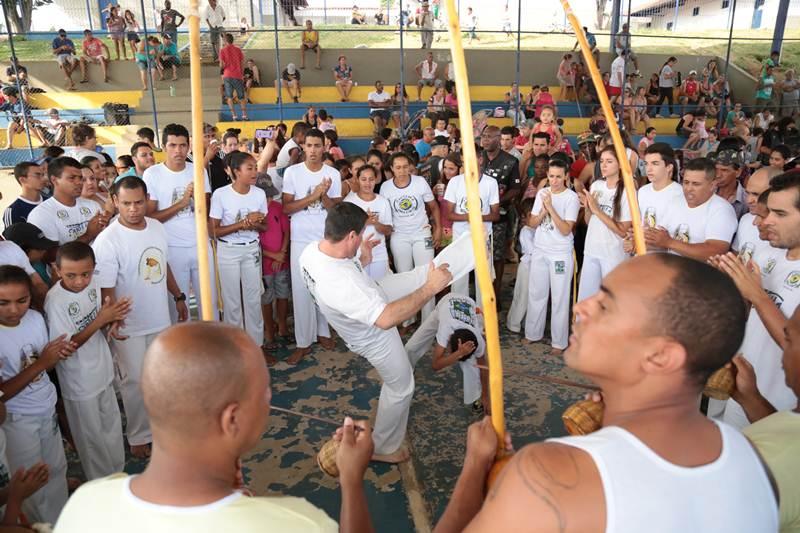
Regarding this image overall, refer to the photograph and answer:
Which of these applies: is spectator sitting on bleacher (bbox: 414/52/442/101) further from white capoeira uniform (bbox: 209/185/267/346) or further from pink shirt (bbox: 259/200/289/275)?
white capoeira uniform (bbox: 209/185/267/346)

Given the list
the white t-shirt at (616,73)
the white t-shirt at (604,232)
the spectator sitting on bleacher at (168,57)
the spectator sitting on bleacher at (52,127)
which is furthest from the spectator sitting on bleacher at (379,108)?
the white t-shirt at (604,232)

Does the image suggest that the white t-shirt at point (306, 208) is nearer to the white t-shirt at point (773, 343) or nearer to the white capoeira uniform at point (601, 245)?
the white capoeira uniform at point (601, 245)

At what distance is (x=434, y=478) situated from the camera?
4.14 metres

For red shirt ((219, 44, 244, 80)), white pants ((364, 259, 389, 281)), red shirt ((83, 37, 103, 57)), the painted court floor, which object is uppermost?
red shirt ((83, 37, 103, 57))

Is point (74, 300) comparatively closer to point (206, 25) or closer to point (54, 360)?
point (54, 360)

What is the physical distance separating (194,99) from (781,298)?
10.5 ft

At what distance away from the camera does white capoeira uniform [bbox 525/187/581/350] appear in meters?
6.04

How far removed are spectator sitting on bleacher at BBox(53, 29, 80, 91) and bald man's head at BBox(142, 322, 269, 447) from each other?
18.1m

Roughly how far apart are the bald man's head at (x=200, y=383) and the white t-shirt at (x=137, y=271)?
9.72 ft

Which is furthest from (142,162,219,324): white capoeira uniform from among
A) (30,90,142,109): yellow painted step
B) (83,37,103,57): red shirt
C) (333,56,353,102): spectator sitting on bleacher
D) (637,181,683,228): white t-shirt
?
(83,37,103,57): red shirt

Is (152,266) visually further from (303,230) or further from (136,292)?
(303,230)

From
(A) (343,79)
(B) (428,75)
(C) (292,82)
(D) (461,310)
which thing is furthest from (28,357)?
(B) (428,75)

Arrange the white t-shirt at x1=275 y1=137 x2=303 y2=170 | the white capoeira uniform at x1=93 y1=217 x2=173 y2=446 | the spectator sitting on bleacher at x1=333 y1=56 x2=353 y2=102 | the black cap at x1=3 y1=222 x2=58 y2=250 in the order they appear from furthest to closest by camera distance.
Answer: the spectator sitting on bleacher at x1=333 y1=56 x2=353 y2=102, the white t-shirt at x1=275 y1=137 x2=303 y2=170, the white capoeira uniform at x1=93 y1=217 x2=173 y2=446, the black cap at x1=3 y1=222 x2=58 y2=250

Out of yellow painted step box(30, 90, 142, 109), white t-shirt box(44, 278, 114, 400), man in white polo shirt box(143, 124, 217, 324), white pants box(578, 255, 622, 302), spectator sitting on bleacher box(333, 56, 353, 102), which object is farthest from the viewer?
spectator sitting on bleacher box(333, 56, 353, 102)
